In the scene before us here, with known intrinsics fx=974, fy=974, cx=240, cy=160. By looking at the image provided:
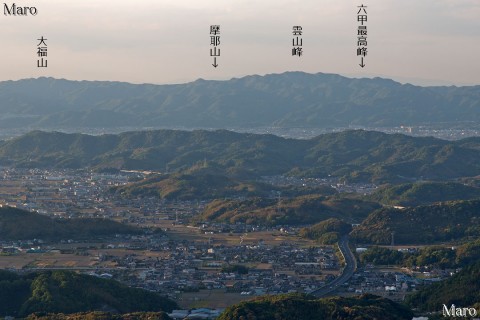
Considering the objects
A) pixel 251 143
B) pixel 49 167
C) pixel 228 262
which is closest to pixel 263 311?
pixel 228 262

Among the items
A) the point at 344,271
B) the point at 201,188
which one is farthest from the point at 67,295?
the point at 201,188

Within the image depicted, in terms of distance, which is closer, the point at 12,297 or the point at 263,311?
the point at 263,311

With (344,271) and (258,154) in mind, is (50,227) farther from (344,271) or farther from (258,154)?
(258,154)

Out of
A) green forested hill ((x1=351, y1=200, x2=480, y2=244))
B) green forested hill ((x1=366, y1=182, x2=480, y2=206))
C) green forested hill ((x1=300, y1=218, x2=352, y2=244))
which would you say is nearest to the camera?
green forested hill ((x1=351, y1=200, x2=480, y2=244))

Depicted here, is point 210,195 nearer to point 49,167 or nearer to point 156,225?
point 156,225

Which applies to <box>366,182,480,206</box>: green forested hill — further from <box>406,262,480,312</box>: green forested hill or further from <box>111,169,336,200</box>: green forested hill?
<box>406,262,480,312</box>: green forested hill

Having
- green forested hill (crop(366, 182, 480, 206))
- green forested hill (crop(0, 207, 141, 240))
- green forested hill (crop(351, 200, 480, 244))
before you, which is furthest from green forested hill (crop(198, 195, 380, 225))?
green forested hill (crop(0, 207, 141, 240))
